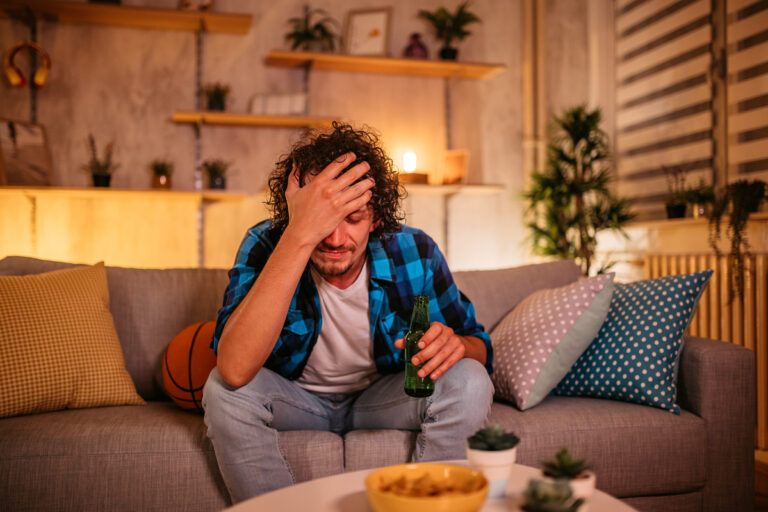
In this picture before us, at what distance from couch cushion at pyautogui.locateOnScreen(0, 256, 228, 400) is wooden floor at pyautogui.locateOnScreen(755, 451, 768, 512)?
1.83 m

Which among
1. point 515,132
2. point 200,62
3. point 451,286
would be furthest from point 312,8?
point 451,286

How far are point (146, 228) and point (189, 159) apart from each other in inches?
18.1

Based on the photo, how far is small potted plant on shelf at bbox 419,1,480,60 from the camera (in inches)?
147

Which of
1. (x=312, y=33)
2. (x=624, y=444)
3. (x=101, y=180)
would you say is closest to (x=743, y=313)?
(x=624, y=444)

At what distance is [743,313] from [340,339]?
203 cm

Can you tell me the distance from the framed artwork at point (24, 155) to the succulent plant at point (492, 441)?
10.5 ft

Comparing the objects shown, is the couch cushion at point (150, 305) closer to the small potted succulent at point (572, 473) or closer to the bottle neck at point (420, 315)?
the bottle neck at point (420, 315)

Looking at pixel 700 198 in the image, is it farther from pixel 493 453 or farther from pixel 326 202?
pixel 493 453

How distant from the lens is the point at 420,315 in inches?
52.0

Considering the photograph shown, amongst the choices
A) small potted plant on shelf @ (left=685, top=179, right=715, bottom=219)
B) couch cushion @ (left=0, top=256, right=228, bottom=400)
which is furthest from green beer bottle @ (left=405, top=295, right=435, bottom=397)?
small potted plant on shelf @ (left=685, top=179, right=715, bottom=219)

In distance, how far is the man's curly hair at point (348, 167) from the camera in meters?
1.47

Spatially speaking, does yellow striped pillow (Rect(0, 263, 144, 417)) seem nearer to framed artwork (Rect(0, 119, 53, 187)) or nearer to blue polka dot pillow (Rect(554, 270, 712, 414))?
blue polka dot pillow (Rect(554, 270, 712, 414))

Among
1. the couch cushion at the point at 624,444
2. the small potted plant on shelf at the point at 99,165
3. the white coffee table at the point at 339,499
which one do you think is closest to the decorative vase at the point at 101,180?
the small potted plant on shelf at the point at 99,165

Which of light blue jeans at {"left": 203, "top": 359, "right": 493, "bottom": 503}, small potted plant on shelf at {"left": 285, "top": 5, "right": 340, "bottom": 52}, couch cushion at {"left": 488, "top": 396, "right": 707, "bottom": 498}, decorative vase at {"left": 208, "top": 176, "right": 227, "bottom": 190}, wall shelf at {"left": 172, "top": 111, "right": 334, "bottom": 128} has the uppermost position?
small potted plant on shelf at {"left": 285, "top": 5, "right": 340, "bottom": 52}
